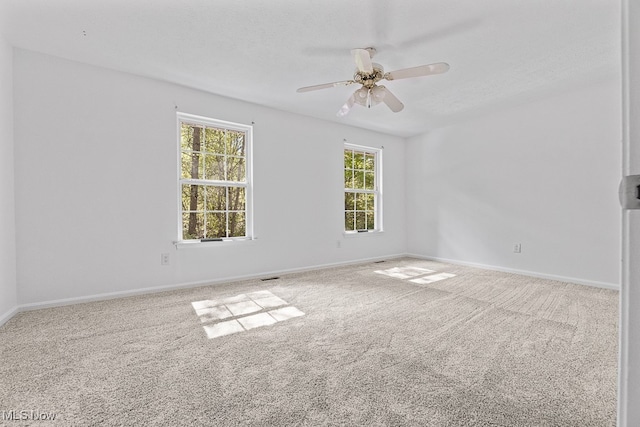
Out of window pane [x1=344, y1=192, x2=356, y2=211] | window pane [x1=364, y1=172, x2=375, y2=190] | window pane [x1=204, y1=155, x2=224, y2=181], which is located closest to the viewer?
window pane [x1=204, y1=155, x2=224, y2=181]

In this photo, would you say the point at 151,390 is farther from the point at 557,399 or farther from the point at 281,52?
the point at 281,52

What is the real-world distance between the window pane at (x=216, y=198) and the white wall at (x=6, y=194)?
175 cm

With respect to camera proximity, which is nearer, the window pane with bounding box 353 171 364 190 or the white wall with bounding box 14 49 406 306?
the white wall with bounding box 14 49 406 306

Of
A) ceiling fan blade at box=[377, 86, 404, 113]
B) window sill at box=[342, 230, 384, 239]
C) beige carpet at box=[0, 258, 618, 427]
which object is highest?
ceiling fan blade at box=[377, 86, 404, 113]

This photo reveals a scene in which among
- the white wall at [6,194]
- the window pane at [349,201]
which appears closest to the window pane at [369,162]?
the window pane at [349,201]

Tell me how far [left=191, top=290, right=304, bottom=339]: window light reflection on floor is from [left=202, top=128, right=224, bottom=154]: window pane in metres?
1.88

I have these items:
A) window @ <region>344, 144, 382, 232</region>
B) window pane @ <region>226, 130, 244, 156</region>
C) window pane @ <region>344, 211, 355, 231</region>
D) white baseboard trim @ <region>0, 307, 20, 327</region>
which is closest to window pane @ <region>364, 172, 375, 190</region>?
window @ <region>344, 144, 382, 232</region>

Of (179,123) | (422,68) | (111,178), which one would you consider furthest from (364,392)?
(179,123)

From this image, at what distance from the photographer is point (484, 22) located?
2.37m

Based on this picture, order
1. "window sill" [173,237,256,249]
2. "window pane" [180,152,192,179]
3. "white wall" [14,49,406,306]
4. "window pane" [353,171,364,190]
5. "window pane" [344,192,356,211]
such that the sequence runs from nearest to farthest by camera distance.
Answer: "white wall" [14,49,406,306] < "window sill" [173,237,256,249] < "window pane" [180,152,192,179] < "window pane" [344,192,356,211] < "window pane" [353,171,364,190]

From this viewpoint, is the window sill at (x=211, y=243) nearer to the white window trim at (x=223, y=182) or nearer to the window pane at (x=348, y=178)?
the white window trim at (x=223, y=182)

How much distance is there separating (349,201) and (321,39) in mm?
2995

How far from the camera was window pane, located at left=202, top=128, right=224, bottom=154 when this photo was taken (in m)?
3.81

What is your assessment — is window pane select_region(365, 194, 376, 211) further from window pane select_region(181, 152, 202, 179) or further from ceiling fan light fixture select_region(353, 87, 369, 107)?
window pane select_region(181, 152, 202, 179)
